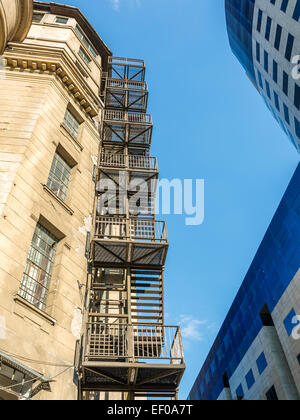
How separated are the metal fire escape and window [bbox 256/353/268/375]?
26004 mm

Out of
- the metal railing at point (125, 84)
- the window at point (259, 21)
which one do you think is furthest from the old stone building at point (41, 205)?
the window at point (259, 21)

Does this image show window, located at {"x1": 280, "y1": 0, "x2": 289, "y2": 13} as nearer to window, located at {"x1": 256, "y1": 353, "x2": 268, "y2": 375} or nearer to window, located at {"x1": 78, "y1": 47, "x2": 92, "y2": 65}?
window, located at {"x1": 78, "y1": 47, "x2": 92, "y2": 65}

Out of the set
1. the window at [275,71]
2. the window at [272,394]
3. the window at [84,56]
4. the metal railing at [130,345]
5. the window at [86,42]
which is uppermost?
the window at [275,71]

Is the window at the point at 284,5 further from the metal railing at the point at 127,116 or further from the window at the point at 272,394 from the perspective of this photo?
the window at the point at 272,394

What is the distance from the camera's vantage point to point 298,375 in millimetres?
29500

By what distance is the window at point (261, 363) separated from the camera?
34875 mm

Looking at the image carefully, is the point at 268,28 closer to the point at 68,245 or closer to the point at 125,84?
the point at 125,84

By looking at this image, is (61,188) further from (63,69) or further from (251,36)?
(251,36)

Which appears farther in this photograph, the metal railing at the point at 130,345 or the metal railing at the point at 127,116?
the metal railing at the point at 127,116

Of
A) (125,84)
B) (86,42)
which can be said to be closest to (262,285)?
(125,84)

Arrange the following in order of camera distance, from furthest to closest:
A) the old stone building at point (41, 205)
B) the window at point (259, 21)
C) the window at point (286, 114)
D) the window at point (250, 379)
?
the window at point (286, 114)
the window at point (259, 21)
the window at point (250, 379)
the old stone building at point (41, 205)

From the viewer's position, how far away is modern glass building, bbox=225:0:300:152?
34000mm

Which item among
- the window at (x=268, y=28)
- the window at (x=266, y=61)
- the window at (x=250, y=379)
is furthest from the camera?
the window at (x=266, y=61)

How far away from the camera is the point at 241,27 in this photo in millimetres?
45906
